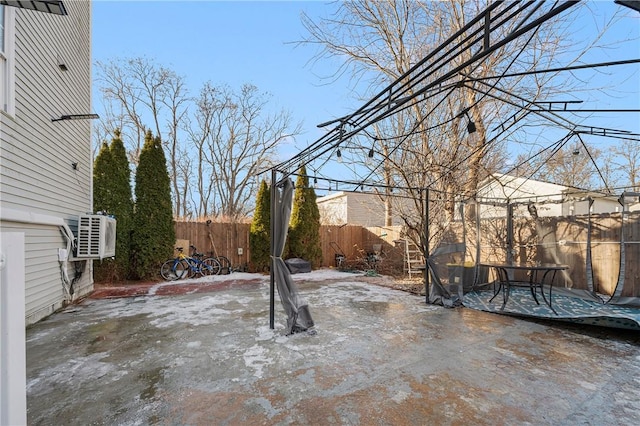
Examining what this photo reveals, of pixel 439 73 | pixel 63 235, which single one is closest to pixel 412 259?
pixel 439 73

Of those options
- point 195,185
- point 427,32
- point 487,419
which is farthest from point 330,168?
point 195,185

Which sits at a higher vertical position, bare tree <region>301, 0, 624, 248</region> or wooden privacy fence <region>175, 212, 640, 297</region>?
bare tree <region>301, 0, 624, 248</region>

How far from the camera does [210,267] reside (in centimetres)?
902

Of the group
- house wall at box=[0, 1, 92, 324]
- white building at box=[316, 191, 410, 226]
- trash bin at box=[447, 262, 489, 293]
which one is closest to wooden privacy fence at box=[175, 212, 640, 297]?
trash bin at box=[447, 262, 489, 293]

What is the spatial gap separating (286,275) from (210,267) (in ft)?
18.2

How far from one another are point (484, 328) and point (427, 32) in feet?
23.0

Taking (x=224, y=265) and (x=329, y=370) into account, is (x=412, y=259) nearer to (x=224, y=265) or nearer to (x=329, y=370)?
(x=224, y=265)

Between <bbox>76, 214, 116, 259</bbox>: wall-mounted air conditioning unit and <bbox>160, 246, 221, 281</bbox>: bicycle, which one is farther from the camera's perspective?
<bbox>160, 246, 221, 281</bbox>: bicycle

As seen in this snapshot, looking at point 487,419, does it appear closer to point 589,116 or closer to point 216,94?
point 589,116

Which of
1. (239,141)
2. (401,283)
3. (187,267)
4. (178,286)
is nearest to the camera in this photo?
(178,286)

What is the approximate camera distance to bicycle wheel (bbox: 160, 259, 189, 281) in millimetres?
8314

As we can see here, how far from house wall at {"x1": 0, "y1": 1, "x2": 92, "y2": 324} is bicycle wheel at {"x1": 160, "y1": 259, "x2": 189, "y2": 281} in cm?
207

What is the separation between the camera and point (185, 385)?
267cm

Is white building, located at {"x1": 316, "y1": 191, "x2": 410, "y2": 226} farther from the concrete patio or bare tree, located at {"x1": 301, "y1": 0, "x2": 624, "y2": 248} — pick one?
the concrete patio
